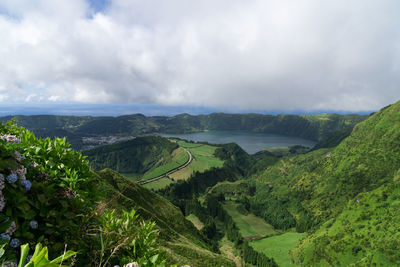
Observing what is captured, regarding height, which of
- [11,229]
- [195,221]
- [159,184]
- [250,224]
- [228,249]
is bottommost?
[250,224]

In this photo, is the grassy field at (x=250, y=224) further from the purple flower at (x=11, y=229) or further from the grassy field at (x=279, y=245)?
the purple flower at (x=11, y=229)

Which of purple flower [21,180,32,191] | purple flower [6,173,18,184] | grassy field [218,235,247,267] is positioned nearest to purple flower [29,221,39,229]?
purple flower [21,180,32,191]

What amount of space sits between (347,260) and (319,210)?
230 feet

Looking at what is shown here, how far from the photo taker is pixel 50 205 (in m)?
4.14

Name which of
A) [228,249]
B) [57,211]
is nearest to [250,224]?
[228,249]

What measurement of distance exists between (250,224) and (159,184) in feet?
259

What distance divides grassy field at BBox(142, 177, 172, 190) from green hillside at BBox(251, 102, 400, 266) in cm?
7976

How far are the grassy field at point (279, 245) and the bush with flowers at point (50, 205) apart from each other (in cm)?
11490

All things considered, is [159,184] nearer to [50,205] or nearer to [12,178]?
[50,205]

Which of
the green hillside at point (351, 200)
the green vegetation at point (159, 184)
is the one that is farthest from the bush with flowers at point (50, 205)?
the green vegetation at point (159, 184)

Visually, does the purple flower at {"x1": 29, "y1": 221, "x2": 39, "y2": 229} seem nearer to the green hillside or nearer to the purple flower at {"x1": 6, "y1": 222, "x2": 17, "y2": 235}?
the purple flower at {"x1": 6, "y1": 222, "x2": 17, "y2": 235}

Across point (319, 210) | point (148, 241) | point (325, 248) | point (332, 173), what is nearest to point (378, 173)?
point (332, 173)

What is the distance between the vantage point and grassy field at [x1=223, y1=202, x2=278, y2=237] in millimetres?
123875

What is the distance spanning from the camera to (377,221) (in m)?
94.6
